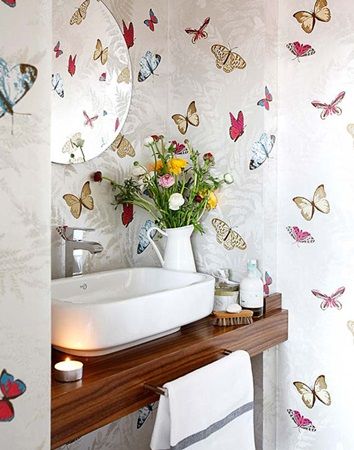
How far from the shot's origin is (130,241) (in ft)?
6.31

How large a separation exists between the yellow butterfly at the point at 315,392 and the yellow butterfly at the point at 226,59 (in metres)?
1.17

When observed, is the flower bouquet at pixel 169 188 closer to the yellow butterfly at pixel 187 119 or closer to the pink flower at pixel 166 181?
the pink flower at pixel 166 181

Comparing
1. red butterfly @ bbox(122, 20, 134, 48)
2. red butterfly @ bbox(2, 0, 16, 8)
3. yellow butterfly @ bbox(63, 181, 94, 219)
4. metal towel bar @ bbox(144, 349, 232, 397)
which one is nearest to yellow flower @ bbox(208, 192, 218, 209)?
yellow butterfly @ bbox(63, 181, 94, 219)

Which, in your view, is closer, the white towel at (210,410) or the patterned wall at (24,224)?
the patterned wall at (24,224)

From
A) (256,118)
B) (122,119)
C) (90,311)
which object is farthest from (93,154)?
(90,311)

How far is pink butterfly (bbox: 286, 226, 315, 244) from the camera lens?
1.83 metres

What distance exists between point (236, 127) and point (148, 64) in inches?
17.2

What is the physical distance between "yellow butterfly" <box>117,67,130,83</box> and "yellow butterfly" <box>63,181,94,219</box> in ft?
1.32

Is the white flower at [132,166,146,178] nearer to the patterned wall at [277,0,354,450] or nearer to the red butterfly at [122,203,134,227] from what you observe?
the red butterfly at [122,203,134,227]

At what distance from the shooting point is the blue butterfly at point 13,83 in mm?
819

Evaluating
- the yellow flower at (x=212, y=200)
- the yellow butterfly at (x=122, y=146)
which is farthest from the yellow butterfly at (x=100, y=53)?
the yellow flower at (x=212, y=200)

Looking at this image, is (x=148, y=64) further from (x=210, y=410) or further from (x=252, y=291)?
(x=210, y=410)

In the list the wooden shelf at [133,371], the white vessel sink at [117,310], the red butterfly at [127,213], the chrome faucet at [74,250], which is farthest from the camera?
the red butterfly at [127,213]

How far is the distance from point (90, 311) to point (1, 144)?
0.48 meters
